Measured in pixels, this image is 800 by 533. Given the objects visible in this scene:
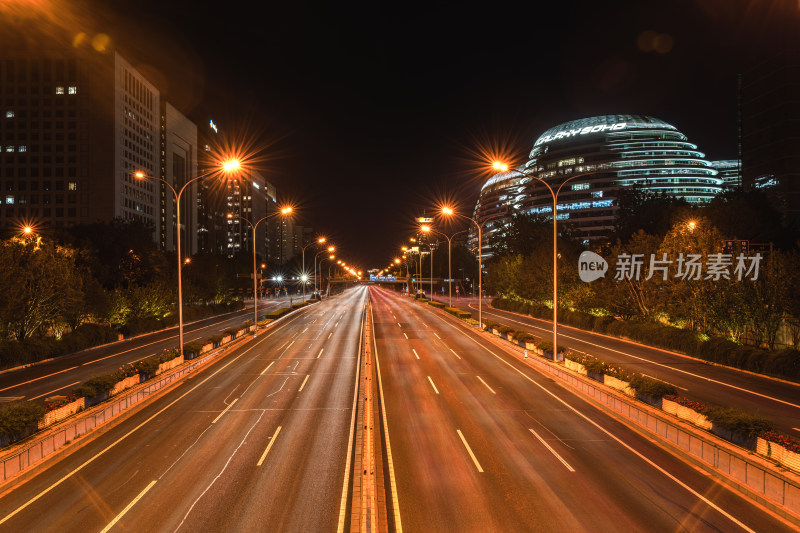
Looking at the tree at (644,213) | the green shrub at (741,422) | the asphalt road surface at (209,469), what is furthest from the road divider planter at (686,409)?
the tree at (644,213)

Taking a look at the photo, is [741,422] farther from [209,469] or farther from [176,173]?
[176,173]

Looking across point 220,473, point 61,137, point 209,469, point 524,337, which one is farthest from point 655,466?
point 61,137

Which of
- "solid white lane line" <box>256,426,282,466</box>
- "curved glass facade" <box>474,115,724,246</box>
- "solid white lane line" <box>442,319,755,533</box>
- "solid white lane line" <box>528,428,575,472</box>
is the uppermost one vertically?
"curved glass facade" <box>474,115,724,246</box>

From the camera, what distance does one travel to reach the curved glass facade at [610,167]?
13725 cm

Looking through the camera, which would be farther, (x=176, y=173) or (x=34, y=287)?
(x=176, y=173)

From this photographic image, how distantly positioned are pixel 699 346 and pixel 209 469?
31.2 m

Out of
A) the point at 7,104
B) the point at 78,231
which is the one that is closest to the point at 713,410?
the point at 78,231

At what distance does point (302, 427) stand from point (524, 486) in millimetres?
8365

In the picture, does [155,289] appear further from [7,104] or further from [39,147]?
[7,104]

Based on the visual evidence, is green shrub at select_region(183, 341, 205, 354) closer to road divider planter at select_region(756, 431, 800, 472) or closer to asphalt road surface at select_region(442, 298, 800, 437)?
asphalt road surface at select_region(442, 298, 800, 437)

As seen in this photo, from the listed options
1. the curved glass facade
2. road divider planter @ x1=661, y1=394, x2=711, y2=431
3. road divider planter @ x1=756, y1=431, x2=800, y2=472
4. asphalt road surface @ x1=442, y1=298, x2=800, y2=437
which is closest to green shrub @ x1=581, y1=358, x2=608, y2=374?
asphalt road surface @ x1=442, y1=298, x2=800, y2=437

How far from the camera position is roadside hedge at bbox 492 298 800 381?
25438 millimetres
